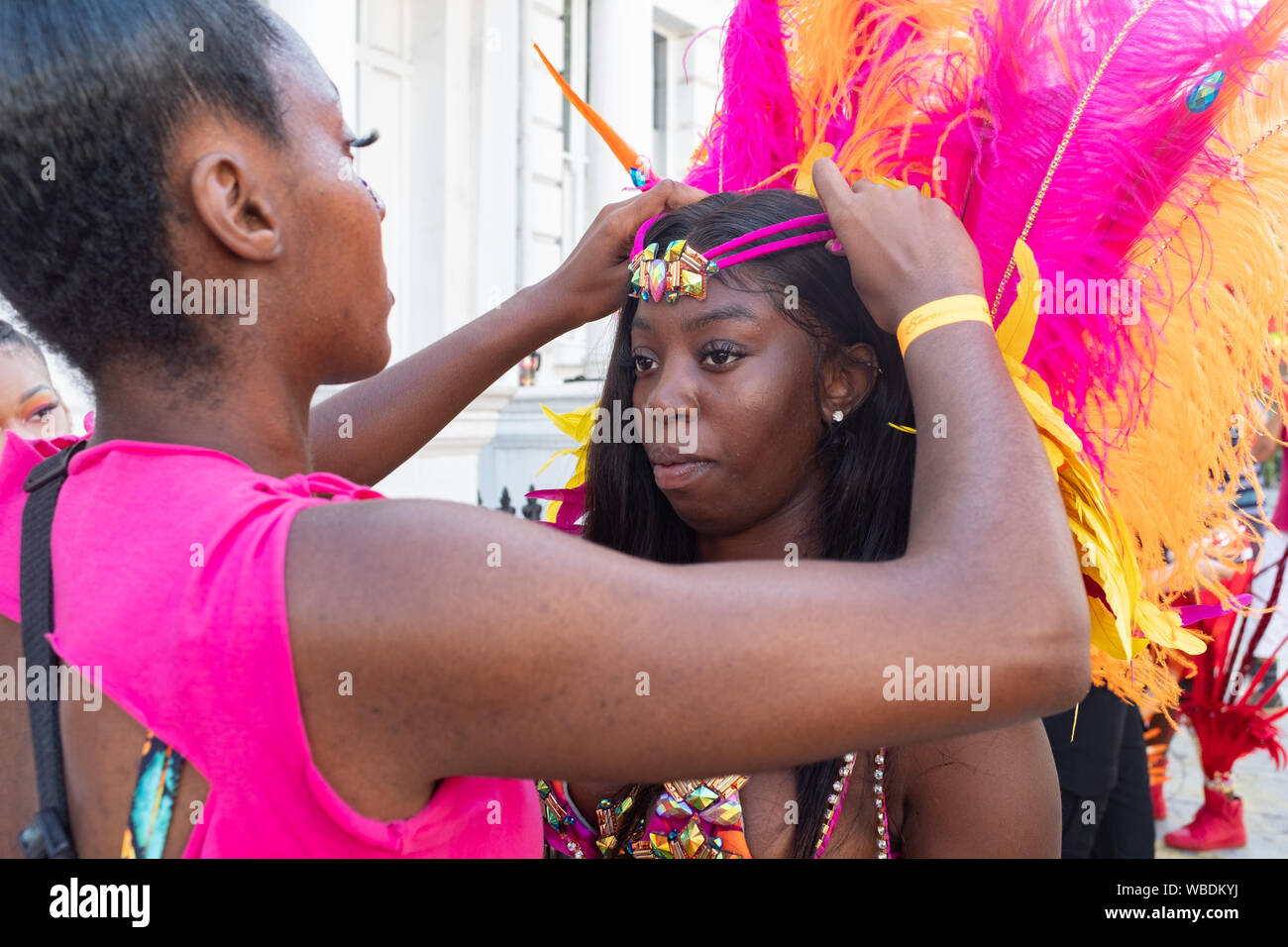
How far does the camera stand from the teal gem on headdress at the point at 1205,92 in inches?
64.8

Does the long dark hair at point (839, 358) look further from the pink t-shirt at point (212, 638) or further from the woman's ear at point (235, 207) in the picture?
the pink t-shirt at point (212, 638)

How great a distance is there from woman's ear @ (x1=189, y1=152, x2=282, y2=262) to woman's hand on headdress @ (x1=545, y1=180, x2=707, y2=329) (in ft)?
3.13

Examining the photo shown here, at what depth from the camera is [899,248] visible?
51.6 inches

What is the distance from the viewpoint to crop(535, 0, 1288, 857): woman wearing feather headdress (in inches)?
66.3

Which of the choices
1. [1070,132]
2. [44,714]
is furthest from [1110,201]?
[44,714]

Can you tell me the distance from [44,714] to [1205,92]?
183cm

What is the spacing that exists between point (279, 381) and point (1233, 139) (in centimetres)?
161

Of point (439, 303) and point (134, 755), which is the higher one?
point (439, 303)

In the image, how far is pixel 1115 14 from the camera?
174 cm

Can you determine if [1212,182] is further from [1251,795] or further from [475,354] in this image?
[1251,795]

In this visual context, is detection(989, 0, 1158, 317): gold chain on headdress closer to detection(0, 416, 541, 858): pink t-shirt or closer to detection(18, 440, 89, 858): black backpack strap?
detection(0, 416, 541, 858): pink t-shirt

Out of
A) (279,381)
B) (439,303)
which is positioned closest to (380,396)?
(279,381)

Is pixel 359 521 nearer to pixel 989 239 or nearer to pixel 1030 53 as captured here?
pixel 989 239

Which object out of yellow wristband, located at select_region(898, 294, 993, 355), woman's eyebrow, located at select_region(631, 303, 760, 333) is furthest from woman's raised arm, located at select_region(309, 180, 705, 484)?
yellow wristband, located at select_region(898, 294, 993, 355)
